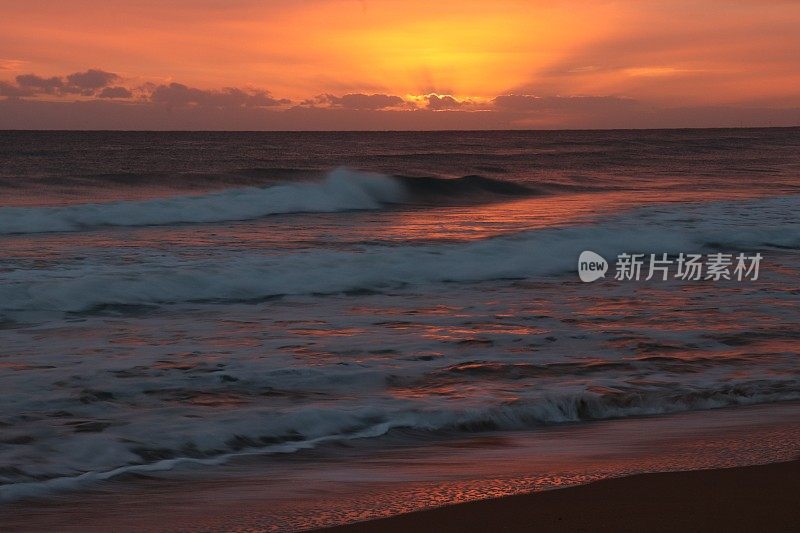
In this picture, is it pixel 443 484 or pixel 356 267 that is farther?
pixel 356 267

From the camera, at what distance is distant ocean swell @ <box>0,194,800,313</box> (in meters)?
10.6

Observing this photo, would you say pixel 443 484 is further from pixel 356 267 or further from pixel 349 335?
pixel 356 267

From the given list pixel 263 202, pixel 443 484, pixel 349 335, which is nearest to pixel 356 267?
pixel 349 335

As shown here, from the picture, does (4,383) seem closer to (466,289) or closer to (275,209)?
(466,289)

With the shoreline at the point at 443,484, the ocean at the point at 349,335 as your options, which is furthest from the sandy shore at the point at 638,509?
the ocean at the point at 349,335

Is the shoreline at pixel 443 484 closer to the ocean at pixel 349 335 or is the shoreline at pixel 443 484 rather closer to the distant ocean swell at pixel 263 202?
the ocean at pixel 349 335

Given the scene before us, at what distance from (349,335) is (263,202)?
17241 millimetres

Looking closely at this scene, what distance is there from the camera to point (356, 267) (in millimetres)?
12828

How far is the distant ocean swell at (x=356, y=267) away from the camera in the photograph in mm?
10570

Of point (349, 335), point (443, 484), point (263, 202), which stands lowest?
point (349, 335)

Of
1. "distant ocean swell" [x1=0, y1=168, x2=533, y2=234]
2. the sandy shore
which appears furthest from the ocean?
the sandy shore

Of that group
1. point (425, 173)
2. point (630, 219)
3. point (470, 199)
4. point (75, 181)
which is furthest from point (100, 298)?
point (425, 173)

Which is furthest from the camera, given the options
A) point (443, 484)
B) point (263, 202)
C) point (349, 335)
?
point (263, 202)

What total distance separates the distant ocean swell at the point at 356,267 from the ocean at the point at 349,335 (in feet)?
0.16
